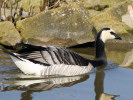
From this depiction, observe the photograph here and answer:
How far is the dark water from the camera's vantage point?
5957 mm

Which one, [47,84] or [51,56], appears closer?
[47,84]

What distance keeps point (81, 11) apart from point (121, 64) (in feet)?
10.4

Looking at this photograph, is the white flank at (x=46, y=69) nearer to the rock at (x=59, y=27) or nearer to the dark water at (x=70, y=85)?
the dark water at (x=70, y=85)

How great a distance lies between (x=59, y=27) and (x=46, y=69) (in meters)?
3.93

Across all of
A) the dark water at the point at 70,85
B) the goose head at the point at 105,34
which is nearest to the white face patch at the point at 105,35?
the goose head at the point at 105,34

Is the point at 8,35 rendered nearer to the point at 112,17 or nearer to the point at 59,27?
the point at 59,27

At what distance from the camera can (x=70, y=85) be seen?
22.1 ft

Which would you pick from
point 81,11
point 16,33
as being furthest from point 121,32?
point 16,33

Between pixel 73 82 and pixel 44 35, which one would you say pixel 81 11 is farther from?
pixel 73 82

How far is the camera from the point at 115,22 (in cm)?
1316

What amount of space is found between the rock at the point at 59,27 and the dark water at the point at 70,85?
7.06 feet

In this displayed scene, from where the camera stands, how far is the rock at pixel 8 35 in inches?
414

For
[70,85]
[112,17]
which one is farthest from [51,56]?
[112,17]

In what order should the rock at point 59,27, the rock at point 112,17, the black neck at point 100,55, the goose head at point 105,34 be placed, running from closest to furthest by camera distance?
1. the black neck at point 100,55
2. the goose head at point 105,34
3. the rock at point 59,27
4. the rock at point 112,17
